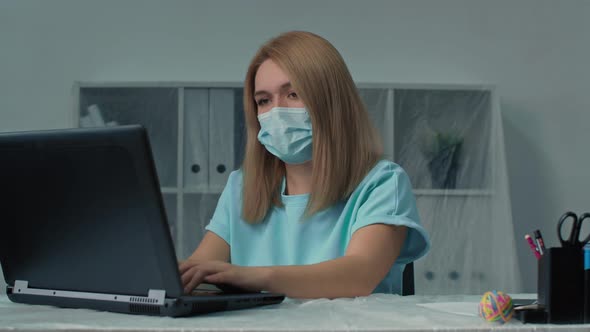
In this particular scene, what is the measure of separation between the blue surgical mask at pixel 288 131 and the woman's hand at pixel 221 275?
45cm

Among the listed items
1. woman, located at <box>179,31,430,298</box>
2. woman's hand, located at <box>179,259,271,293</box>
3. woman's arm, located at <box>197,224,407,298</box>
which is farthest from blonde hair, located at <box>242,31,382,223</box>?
woman's hand, located at <box>179,259,271,293</box>

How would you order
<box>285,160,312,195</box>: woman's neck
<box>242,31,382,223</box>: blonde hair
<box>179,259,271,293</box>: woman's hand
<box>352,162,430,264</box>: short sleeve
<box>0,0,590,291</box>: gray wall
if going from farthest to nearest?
<box>0,0,590,291</box>: gray wall < <box>285,160,312,195</box>: woman's neck < <box>242,31,382,223</box>: blonde hair < <box>352,162,430,264</box>: short sleeve < <box>179,259,271,293</box>: woman's hand

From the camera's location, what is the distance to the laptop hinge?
2.60 ft

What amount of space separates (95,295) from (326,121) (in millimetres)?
676

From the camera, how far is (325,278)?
105 cm

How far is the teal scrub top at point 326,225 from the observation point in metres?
1.29

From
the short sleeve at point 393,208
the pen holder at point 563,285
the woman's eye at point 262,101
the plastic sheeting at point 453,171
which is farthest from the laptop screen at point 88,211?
Result: the plastic sheeting at point 453,171

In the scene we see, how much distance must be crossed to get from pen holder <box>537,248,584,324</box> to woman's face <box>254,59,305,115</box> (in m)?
0.70

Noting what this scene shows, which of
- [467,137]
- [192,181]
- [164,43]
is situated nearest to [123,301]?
[192,181]

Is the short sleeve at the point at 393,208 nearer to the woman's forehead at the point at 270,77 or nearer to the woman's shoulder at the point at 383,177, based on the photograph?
the woman's shoulder at the point at 383,177

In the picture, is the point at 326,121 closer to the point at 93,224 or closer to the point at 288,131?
the point at 288,131

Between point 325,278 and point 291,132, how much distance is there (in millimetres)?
431

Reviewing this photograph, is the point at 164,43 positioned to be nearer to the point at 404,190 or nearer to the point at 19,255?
the point at 404,190

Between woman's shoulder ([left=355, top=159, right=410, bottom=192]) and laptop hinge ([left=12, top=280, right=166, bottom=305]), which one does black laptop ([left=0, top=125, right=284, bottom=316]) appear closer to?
laptop hinge ([left=12, top=280, right=166, bottom=305])
